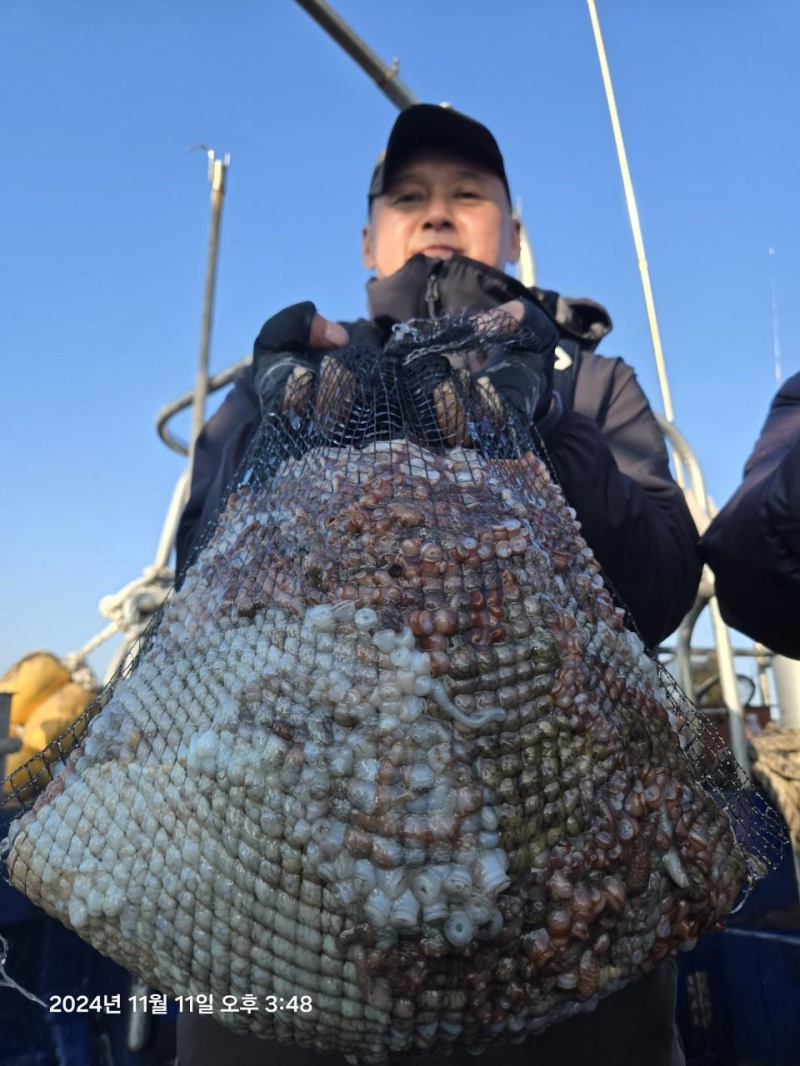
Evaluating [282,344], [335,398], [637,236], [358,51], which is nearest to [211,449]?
[282,344]

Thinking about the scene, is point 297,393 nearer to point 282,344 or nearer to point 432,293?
point 282,344

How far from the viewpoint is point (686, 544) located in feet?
4.50

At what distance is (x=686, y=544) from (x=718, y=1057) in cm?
173

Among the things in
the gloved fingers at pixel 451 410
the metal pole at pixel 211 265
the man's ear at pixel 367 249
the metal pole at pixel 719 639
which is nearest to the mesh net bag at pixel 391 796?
the gloved fingers at pixel 451 410

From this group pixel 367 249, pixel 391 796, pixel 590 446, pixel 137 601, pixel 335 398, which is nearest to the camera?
pixel 391 796

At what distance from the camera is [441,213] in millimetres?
1583

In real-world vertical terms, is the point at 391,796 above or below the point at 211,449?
below

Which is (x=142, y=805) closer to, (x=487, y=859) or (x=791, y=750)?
(x=487, y=859)

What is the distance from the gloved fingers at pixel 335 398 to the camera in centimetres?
100

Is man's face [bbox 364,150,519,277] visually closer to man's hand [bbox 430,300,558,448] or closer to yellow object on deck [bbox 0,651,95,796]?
man's hand [bbox 430,300,558,448]

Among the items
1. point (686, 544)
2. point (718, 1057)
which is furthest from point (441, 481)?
point (718, 1057)

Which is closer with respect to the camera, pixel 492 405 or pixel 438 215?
pixel 492 405

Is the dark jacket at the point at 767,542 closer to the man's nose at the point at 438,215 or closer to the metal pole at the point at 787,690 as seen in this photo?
the man's nose at the point at 438,215

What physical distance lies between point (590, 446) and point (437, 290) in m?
0.51
